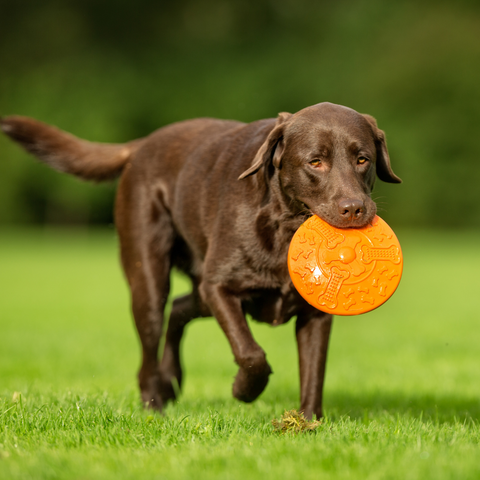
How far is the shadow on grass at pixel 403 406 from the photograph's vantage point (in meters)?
3.88

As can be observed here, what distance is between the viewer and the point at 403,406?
4.36 meters

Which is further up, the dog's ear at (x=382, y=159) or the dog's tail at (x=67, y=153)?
the dog's ear at (x=382, y=159)

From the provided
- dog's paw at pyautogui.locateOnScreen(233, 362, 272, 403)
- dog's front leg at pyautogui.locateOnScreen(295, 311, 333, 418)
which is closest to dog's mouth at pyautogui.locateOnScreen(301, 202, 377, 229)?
dog's front leg at pyautogui.locateOnScreen(295, 311, 333, 418)

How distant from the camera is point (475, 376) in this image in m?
5.46

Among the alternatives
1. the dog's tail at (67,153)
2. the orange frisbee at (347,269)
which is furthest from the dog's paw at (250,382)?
the dog's tail at (67,153)

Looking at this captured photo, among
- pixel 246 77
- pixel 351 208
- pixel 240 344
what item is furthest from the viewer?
pixel 246 77

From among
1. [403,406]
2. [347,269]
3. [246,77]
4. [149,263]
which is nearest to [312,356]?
[347,269]

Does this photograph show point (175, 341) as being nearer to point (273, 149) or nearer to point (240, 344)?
point (240, 344)

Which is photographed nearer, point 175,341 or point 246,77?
point 175,341

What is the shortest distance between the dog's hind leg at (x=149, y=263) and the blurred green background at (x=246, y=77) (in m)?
29.0

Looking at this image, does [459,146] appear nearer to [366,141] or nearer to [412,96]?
[412,96]

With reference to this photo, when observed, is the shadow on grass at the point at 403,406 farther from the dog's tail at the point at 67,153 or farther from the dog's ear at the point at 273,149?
the dog's tail at the point at 67,153

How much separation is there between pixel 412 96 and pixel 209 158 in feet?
118

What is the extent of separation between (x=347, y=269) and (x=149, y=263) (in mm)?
1868
